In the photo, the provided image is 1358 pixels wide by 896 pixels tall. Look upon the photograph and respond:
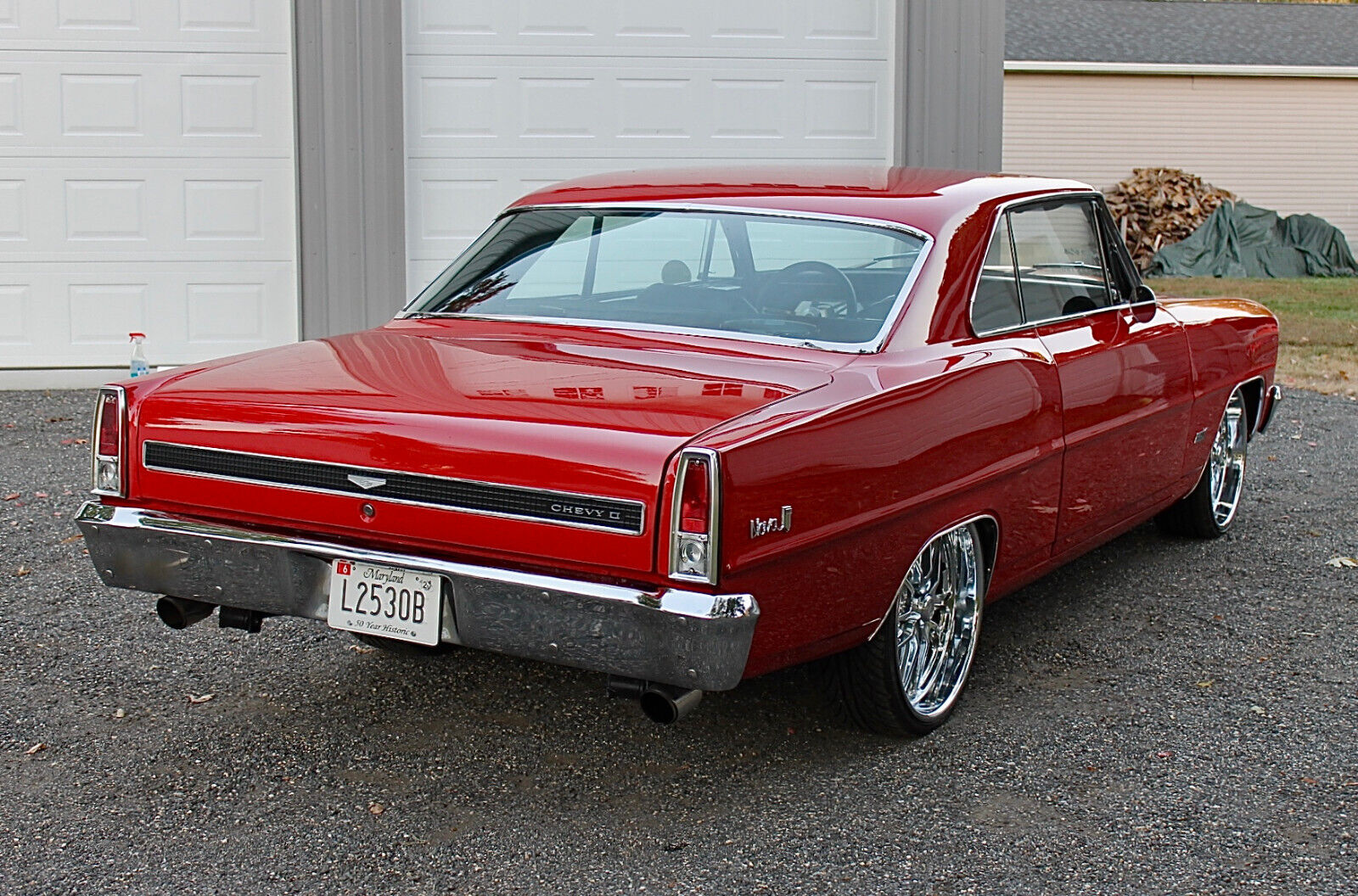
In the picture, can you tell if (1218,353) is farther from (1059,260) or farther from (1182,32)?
(1182,32)

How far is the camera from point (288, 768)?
3.54 m

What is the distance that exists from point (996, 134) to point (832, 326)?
21.4ft

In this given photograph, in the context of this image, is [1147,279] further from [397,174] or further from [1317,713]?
[1317,713]

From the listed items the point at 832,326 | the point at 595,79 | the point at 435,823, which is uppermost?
the point at 595,79

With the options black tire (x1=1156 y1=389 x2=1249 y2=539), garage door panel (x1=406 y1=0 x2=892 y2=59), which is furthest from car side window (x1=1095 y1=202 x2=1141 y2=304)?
garage door panel (x1=406 y1=0 x2=892 y2=59)

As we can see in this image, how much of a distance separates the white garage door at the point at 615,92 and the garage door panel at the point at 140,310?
108 cm

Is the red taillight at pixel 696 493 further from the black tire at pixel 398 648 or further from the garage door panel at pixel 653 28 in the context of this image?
the garage door panel at pixel 653 28

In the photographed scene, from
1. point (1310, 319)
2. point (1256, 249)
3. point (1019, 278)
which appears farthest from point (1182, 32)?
point (1019, 278)

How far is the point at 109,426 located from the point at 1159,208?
777 inches

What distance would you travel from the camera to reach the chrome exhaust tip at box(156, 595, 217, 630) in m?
3.65

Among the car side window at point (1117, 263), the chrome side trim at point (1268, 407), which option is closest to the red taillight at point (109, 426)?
the car side window at point (1117, 263)

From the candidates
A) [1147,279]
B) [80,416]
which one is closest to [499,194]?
[80,416]

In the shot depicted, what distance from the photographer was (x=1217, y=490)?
600 cm

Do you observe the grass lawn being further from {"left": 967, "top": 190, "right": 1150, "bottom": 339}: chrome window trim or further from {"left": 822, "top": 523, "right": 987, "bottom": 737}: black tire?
{"left": 822, "top": 523, "right": 987, "bottom": 737}: black tire
